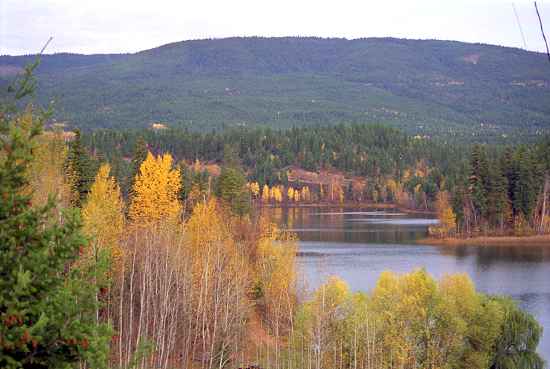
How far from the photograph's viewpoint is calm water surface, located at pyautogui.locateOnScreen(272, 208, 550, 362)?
49.7 m

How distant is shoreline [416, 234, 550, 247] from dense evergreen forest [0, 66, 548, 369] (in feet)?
128

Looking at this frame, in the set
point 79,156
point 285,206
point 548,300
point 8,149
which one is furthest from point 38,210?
point 285,206

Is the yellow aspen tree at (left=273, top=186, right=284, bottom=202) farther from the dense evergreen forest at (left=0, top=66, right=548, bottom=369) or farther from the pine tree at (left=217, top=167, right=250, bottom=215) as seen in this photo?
the dense evergreen forest at (left=0, top=66, right=548, bottom=369)

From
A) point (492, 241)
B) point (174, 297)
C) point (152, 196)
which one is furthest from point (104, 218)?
point (492, 241)

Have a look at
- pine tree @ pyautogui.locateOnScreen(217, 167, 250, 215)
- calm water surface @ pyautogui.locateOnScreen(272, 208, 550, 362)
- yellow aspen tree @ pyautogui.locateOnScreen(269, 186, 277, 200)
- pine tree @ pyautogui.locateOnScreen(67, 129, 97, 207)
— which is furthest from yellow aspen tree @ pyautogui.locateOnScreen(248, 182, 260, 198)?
pine tree @ pyautogui.locateOnScreen(67, 129, 97, 207)

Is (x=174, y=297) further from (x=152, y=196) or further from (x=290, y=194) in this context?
(x=290, y=194)

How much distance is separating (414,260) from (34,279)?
58766mm

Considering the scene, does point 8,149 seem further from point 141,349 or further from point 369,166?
point 369,166

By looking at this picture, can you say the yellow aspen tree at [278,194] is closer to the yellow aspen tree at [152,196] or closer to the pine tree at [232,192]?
the pine tree at [232,192]

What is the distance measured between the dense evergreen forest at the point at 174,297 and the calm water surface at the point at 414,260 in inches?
159

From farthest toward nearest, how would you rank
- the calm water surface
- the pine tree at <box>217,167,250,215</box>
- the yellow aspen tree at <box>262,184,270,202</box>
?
the yellow aspen tree at <box>262,184,270,202</box>
the pine tree at <box>217,167,250,215</box>
the calm water surface

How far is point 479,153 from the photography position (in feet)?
304

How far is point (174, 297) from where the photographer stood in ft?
94.7

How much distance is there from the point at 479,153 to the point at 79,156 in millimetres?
61764
